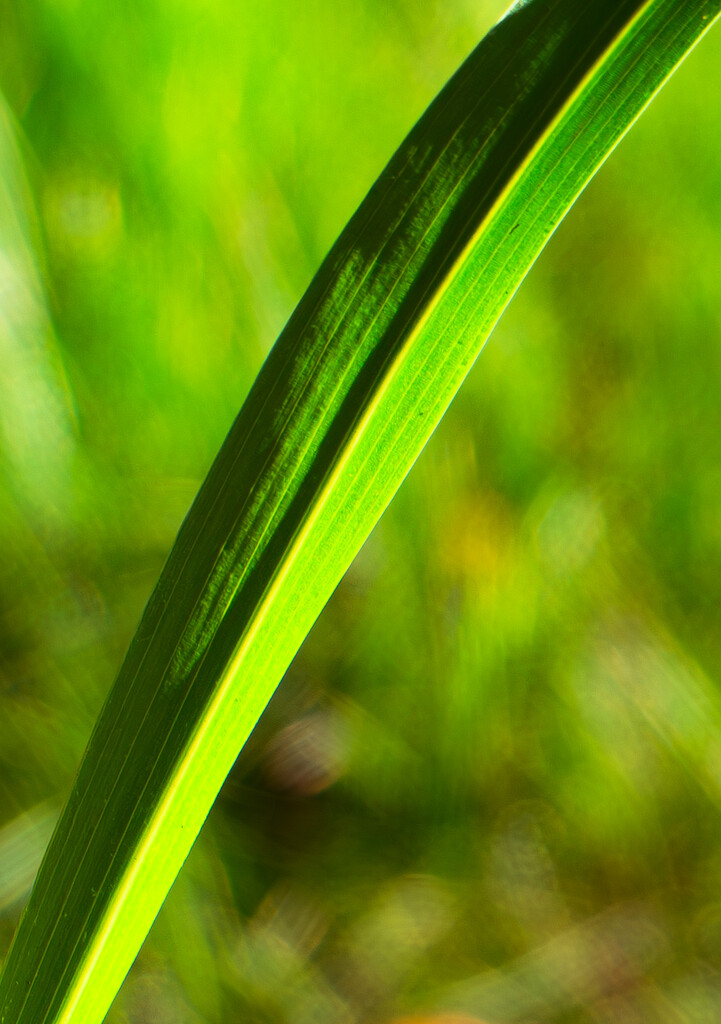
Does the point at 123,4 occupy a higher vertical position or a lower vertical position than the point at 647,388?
higher

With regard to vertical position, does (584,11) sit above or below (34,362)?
below

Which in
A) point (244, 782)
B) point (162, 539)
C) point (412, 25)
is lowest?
point (244, 782)

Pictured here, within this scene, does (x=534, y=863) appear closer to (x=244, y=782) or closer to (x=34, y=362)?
(x=244, y=782)

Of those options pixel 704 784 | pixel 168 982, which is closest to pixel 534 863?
pixel 704 784

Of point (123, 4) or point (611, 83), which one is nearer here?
point (611, 83)

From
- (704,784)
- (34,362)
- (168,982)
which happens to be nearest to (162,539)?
(34,362)

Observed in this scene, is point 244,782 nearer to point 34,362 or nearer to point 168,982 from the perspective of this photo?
point 168,982
